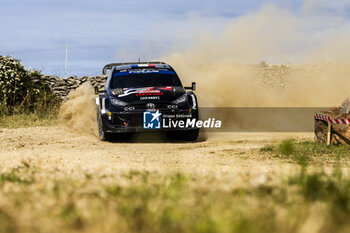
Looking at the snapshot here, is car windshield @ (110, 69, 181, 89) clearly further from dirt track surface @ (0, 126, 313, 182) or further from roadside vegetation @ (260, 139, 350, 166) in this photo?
roadside vegetation @ (260, 139, 350, 166)

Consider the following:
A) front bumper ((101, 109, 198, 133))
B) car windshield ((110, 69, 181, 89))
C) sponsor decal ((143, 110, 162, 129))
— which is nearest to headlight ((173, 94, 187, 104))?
front bumper ((101, 109, 198, 133))

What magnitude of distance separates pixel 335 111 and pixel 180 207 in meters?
10.4

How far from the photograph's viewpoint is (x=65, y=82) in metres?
22.5

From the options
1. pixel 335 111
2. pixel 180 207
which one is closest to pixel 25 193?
pixel 180 207

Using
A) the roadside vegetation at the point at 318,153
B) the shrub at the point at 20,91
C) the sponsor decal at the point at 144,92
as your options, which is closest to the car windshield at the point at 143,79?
the sponsor decal at the point at 144,92

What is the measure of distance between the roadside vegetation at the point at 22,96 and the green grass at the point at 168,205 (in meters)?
15.6

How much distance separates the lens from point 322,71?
27.8 metres

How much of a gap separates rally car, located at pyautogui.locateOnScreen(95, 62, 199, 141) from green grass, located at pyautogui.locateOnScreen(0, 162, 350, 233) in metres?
7.00

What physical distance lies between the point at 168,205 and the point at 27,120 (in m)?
16.1

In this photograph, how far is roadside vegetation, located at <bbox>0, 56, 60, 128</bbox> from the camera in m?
20.0

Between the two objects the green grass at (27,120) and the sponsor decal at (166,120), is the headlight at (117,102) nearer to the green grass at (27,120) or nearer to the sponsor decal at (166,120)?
the sponsor decal at (166,120)

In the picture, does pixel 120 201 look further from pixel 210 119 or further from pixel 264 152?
pixel 210 119

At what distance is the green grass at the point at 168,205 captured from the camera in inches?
122

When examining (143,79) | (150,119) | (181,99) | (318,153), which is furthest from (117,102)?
(318,153)
